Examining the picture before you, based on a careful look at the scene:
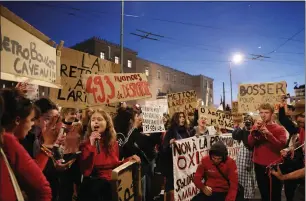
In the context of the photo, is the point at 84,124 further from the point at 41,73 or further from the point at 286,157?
the point at 286,157

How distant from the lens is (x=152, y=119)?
6168 mm

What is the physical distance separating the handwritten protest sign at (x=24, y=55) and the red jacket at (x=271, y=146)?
363 cm

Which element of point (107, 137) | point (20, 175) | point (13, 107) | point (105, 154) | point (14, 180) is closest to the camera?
point (14, 180)

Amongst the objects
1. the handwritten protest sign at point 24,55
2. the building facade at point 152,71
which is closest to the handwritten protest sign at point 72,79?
the handwritten protest sign at point 24,55

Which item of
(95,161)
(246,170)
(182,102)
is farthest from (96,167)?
(182,102)

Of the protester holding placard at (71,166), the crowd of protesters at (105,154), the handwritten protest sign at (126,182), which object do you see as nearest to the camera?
the crowd of protesters at (105,154)

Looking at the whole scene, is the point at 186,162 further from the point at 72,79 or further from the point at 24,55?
the point at 24,55

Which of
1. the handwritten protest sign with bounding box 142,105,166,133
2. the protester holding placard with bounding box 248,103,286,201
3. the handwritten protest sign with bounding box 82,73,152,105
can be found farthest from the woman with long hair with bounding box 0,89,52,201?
the handwritten protest sign with bounding box 142,105,166,133

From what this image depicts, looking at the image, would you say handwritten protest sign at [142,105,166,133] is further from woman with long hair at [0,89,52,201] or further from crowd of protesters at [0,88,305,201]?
woman with long hair at [0,89,52,201]

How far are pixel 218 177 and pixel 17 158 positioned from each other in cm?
320

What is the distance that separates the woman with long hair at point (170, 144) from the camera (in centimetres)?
537

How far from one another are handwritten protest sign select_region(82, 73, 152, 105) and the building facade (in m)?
27.3

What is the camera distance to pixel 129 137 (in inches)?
181

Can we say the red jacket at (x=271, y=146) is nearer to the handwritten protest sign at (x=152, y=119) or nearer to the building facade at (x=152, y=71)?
the handwritten protest sign at (x=152, y=119)
